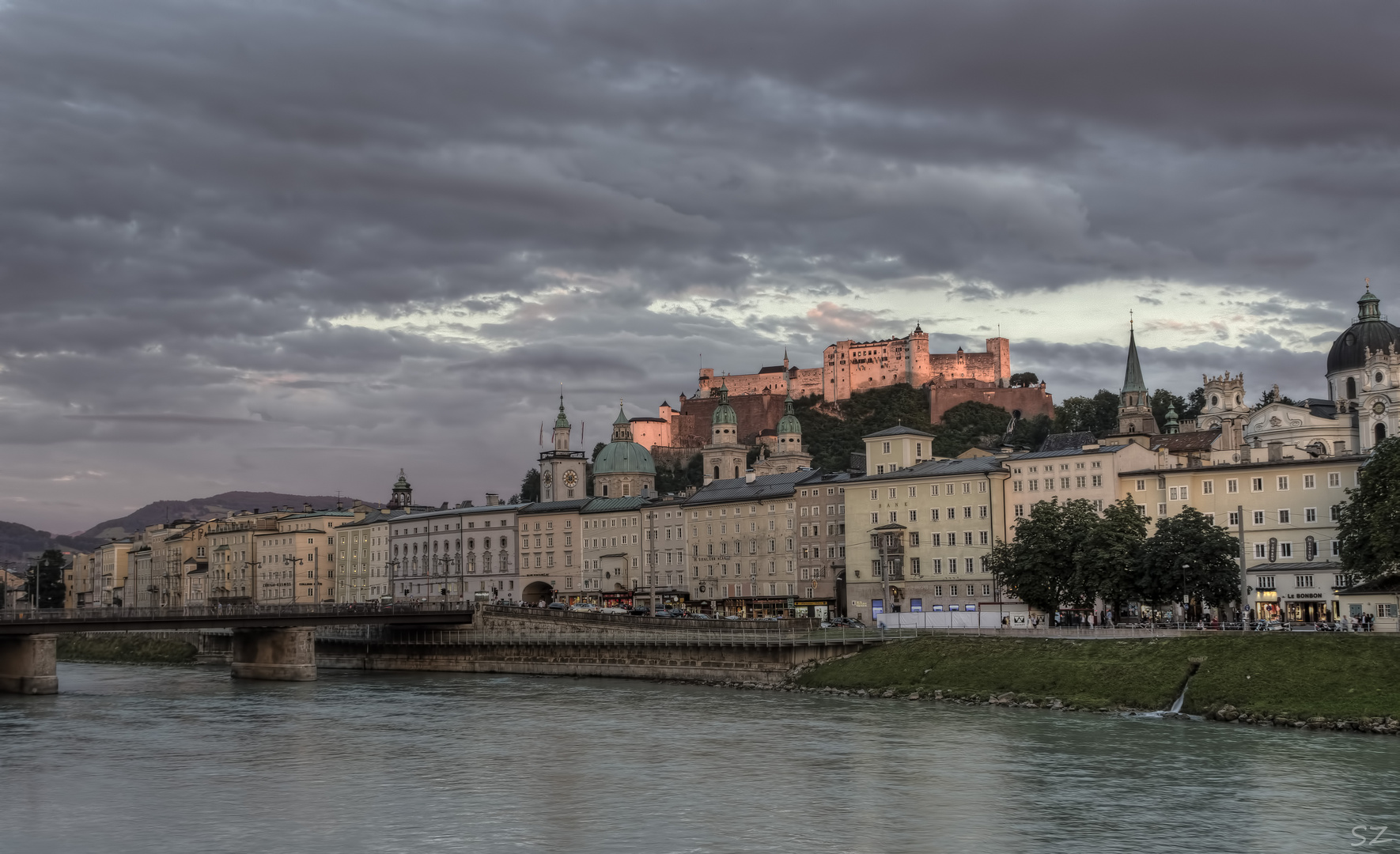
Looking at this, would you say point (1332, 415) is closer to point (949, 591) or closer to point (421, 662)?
point (949, 591)

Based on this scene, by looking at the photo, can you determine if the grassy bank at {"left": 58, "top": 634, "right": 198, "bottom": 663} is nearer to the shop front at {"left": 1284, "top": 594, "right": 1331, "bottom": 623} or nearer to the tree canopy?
the tree canopy

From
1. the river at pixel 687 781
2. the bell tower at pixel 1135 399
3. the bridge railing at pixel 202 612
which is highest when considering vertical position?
the bell tower at pixel 1135 399

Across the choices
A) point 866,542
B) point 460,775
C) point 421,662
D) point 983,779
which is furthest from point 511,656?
point 983,779

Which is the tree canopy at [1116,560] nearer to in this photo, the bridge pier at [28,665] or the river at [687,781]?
the river at [687,781]

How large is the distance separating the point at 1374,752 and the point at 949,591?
62.7 meters

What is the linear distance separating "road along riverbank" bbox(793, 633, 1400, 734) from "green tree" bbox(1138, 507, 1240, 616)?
10063 millimetres

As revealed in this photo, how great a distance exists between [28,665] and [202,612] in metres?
13.1

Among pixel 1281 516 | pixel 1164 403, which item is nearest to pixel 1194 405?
pixel 1164 403

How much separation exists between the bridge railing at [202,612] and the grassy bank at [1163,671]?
40.7m

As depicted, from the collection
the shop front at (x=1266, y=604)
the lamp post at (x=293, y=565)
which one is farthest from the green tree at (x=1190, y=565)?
Answer: the lamp post at (x=293, y=565)

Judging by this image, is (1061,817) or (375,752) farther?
(375,752)

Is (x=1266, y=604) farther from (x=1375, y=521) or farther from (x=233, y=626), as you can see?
(x=233, y=626)

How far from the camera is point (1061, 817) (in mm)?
42906

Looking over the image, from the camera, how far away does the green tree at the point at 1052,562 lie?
88.2 meters
